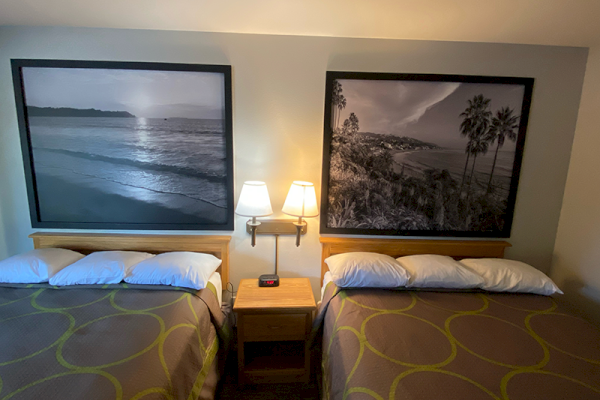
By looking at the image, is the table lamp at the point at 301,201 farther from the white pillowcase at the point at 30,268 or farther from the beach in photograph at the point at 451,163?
the white pillowcase at the point at 30,268

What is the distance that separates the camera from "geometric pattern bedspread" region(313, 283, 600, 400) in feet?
3.59

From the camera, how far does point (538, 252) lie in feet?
7.22

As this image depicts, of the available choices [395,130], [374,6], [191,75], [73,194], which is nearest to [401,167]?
[395,130]

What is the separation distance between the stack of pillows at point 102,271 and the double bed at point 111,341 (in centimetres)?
4

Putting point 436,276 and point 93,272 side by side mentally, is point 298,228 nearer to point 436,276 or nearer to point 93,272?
point 436,276

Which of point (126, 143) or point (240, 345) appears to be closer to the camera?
point (240, 345)

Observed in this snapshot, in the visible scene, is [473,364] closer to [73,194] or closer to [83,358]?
[83,358]

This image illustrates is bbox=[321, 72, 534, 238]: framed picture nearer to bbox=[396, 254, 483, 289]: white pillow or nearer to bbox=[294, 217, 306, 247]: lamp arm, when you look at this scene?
bbox=[294, 217, 306, 247]: lamp arm

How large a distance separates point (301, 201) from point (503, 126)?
1474mm

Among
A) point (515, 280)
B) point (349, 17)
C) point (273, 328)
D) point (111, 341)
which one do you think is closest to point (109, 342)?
point (111, 341)

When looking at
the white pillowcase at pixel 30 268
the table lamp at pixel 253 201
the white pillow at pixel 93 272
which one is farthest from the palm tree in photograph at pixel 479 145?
the white pillowcase at pixel 30 268


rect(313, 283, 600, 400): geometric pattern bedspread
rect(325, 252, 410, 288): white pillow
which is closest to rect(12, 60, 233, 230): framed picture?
rect(325, 252, 410, 288): white pillow

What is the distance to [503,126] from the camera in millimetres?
2023

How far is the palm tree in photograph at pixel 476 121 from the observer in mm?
1996
